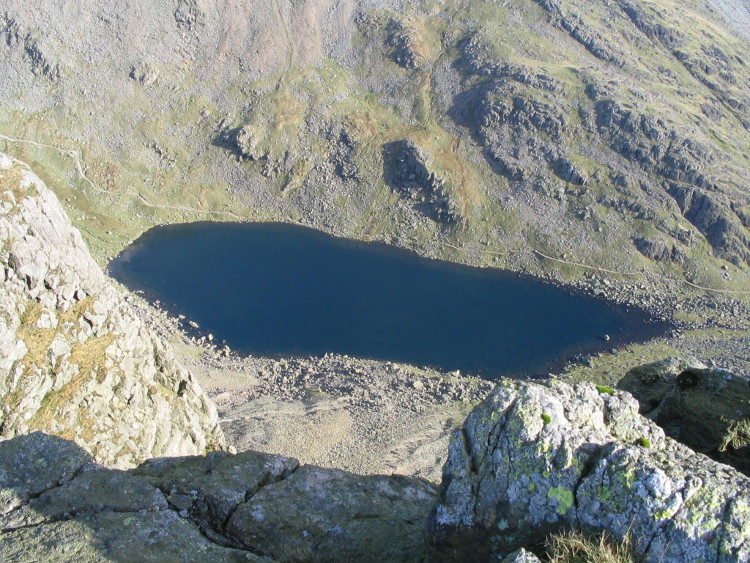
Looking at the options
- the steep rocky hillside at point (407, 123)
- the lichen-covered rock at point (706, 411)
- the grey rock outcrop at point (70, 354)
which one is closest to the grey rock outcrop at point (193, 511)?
the grey rock outcrop at point (70, 354)

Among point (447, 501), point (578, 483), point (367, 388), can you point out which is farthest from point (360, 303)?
point (578, 483)

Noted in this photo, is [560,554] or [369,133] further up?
[560,554]

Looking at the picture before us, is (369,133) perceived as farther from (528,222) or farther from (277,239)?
(528,222)

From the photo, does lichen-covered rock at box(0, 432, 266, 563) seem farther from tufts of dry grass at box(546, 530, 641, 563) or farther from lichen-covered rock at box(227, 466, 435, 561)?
tufts of dry grass at box(546, 530, 641, 563)

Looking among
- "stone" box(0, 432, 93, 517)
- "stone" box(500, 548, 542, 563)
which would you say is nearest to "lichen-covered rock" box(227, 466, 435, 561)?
"stone" box(500, 548, 542, 563)

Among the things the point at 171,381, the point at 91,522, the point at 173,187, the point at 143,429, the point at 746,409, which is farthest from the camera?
the point at 173,187

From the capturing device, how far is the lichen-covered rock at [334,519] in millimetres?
17422

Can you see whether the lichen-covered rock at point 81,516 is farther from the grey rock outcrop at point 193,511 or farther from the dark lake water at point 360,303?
the dark lake water at point 360,303

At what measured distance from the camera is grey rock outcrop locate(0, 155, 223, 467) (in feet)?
77.7

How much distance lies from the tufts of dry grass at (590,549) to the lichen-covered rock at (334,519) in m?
5.97

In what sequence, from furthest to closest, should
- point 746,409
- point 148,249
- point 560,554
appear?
point 148,249
point 746,409
point 560,554

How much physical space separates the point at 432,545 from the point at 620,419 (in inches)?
259

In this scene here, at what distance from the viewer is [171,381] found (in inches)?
1211

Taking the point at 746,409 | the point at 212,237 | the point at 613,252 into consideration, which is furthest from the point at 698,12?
the point at 746,409
